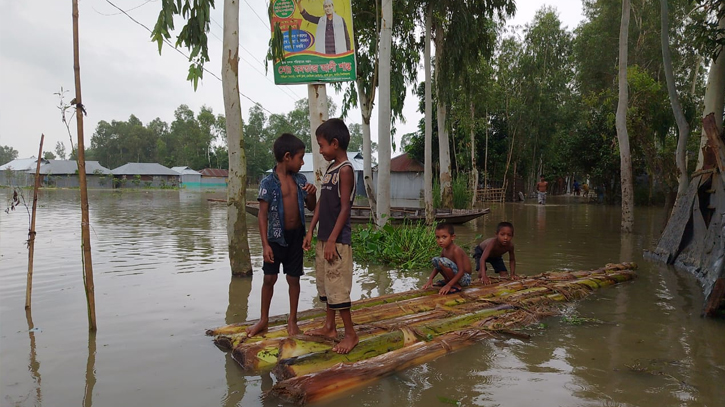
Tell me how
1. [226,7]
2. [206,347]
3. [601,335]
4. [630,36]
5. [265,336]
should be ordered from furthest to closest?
[630,36], [226,7], [601,335], [206,347], [265,336]

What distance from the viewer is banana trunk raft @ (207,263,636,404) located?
313cm

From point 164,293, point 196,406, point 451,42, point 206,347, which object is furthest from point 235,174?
point 451,42

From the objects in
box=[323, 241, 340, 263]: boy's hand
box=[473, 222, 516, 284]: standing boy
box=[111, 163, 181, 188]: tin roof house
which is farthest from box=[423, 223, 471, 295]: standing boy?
box=[111, 163, 181, 188]: tin roof house

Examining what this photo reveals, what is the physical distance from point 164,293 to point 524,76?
87.5 feet

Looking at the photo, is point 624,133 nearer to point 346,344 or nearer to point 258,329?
point 346,344

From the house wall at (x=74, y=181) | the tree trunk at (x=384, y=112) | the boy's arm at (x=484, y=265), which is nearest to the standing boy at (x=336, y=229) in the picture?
the boy's arm at (x=484, y=265)

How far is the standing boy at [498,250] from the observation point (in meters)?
5.80

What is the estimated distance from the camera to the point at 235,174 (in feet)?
22.2

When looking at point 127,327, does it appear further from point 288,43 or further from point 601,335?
point 288,43

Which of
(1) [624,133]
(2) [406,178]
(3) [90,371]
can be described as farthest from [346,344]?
(2) [406,178]

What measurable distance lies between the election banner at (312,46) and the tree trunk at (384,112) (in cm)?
184

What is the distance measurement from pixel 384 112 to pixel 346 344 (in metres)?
7.05

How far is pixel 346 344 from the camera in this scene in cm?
342

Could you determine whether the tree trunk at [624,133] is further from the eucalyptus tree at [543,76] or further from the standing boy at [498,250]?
the eucalyptus tree at [543,76]
